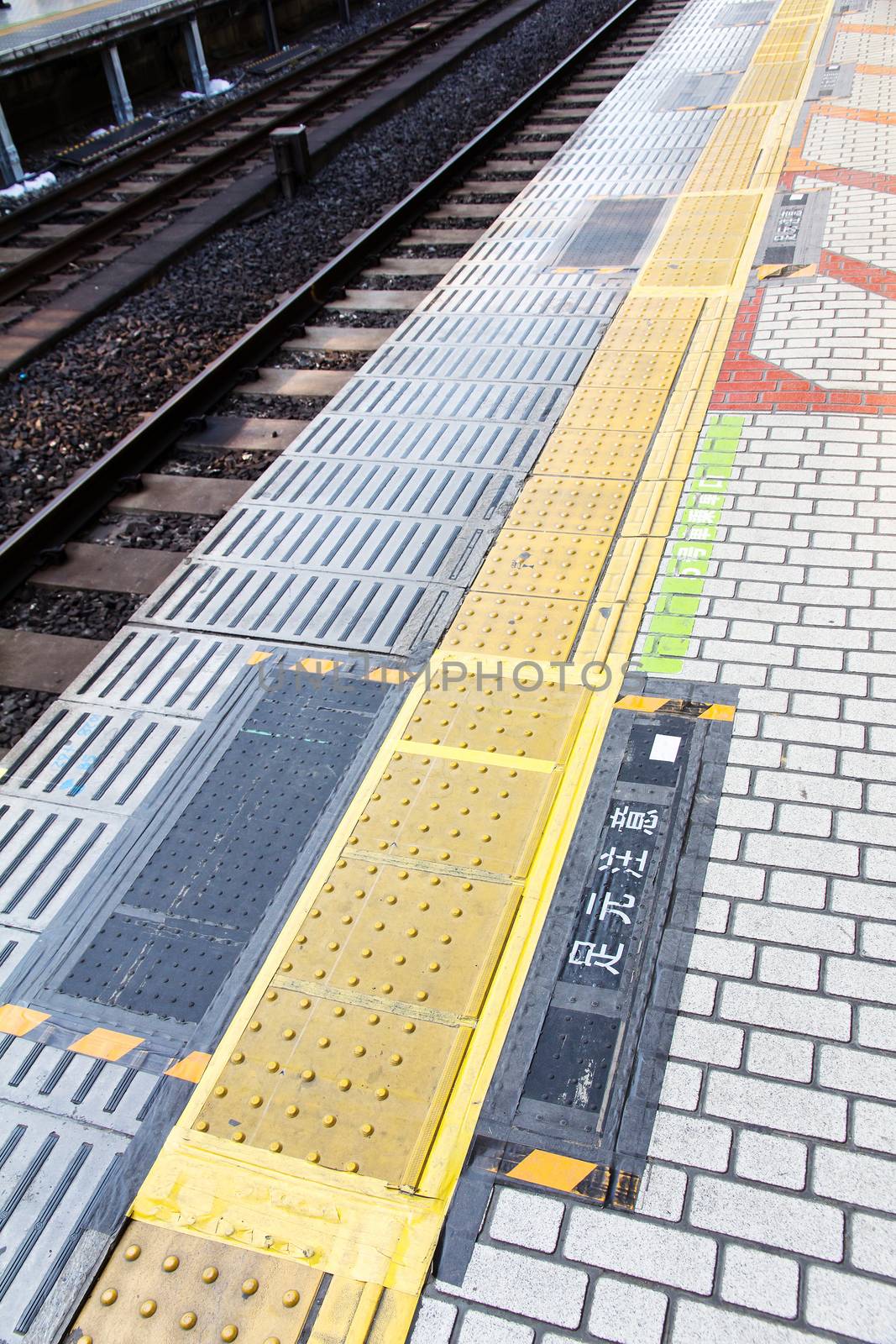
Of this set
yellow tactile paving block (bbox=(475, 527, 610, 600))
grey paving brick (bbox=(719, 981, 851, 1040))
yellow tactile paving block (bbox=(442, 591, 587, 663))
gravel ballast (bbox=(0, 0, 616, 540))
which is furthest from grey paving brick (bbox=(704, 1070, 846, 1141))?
gravel ballast (bbox=(0, 0, 616, 540))

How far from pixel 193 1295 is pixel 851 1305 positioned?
1.56 metres

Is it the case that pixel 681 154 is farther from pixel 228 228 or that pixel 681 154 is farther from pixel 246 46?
pixel 246 46

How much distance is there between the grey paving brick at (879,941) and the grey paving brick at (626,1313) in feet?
3.89

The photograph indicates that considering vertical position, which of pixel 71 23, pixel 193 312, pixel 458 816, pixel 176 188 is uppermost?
pixel 71 23

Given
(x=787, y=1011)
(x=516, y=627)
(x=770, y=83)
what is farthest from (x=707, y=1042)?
(x=770, y=83)

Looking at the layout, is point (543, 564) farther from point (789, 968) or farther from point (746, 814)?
point (789, 968)

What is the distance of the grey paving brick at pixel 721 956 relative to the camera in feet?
9.92

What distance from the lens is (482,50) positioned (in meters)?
15.5

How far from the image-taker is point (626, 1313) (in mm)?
2350

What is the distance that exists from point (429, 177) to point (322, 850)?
8992 millimetres

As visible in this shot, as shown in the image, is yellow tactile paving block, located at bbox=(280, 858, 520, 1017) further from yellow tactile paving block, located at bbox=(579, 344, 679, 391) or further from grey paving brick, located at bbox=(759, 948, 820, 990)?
yellow tactile paving block, located at bbox=(579, 344, 679, 391)

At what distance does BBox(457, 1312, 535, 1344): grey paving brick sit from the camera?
2.34m

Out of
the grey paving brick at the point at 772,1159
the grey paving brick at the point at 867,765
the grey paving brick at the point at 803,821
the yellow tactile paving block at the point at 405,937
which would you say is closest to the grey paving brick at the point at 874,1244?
the grey paving brick at the point at 772,1159

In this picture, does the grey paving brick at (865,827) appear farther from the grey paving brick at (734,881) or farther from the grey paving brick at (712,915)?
the grey paving brick at (712,915)
